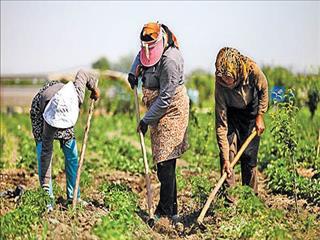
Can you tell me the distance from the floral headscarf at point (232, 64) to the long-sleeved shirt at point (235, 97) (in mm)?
134

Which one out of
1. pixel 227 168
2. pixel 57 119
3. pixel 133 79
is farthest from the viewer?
pixel 133 79

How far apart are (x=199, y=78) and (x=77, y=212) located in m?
16.1

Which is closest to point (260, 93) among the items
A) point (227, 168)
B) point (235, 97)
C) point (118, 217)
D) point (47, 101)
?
point (235, 97)

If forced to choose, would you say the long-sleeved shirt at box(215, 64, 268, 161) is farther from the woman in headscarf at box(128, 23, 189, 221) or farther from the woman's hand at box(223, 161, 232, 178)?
the woman in headscarf at box(128, 23, 189, 221)

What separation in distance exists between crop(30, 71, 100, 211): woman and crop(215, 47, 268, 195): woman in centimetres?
134

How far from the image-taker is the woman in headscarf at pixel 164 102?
5.25 meters

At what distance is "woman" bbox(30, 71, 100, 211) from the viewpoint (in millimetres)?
5359

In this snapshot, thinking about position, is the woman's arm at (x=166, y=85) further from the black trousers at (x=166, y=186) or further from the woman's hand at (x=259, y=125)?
the woman's hand at (x=259, y=125)

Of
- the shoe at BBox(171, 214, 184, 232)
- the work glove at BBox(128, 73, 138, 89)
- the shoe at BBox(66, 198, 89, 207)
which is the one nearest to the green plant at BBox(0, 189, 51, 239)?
the shoe at BBox(66, 198, 89, 207)

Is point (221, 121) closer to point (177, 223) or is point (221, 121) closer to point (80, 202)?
point (177, 223)

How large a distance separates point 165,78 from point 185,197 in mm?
1810

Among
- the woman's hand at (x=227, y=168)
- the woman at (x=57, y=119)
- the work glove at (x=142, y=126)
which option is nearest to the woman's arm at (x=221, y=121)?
the woman's hand at (x=227, y=168)

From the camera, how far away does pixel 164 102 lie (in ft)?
17.3

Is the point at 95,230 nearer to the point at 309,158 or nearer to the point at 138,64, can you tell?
the point at 138,64
